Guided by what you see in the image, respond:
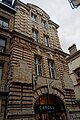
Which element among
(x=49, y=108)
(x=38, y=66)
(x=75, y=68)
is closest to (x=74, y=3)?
(x=38, y=66)

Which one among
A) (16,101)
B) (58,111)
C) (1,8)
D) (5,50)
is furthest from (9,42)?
(58,111)

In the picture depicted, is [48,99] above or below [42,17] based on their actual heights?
below

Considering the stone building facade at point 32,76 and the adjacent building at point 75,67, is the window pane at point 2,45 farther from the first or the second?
the adjacent building at point 75,67

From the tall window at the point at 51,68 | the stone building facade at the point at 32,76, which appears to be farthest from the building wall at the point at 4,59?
the tall window at the point at 51,68

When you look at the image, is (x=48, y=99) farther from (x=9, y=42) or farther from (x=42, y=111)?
(x=9, y=42)

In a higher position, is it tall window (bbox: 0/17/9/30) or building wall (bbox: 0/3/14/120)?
tall window (bbox: 0/17/9/30)

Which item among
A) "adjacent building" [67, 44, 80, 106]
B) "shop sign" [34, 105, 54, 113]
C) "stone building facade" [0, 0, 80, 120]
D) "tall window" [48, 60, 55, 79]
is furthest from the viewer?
"adjacent building" [67, 44, 80, 106]

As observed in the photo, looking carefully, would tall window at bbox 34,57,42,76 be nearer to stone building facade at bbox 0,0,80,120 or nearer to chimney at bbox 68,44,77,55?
stone building facade at bbox 0,0,80,120

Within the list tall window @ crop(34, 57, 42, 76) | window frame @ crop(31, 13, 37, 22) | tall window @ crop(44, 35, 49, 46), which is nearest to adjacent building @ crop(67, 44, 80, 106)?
tall window @ crop(44, 35, 49, 46)

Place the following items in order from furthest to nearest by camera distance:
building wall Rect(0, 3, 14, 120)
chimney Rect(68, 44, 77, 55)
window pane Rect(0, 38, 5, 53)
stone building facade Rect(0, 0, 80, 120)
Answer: chimney Rect(68, 44, 77, 55) < window pane Rect(0, 38, 5, 53) < stone building facade Rect(0, 0, 80, 120) < building wall Rect(0, 3, 14, 120)

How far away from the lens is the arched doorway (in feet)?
30.3

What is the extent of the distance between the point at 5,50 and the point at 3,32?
1.82 meters

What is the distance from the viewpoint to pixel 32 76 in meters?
9.81

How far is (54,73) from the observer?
40.0ft
